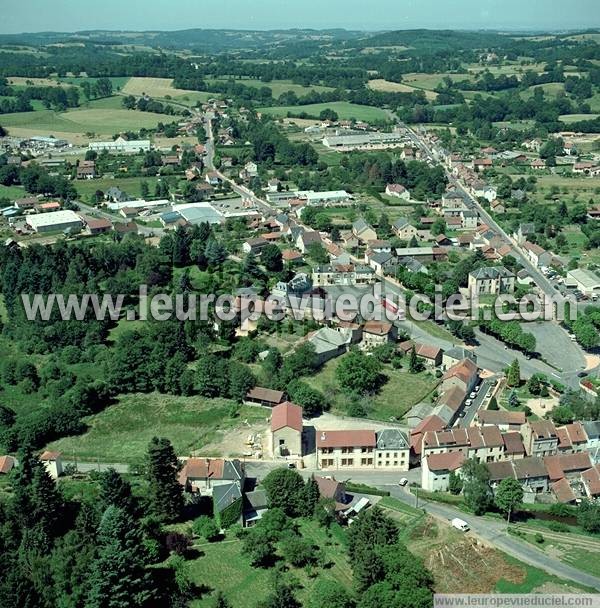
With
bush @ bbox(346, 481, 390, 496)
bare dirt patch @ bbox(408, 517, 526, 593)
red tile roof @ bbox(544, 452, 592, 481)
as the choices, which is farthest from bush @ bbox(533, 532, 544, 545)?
bush @ bbox(346, 481, 390, 496)

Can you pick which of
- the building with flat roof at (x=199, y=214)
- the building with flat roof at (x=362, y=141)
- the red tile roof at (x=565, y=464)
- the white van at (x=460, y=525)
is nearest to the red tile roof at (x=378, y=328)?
the red tile roof at (x=565, y=464)

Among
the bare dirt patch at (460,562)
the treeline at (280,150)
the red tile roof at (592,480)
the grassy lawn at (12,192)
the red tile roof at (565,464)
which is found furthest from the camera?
the treeline at (280,150)

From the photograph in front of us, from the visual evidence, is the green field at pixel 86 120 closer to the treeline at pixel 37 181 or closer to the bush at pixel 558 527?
the treeline at pixel 37 181

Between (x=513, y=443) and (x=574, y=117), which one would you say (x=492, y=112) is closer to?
(x=574, y=117)

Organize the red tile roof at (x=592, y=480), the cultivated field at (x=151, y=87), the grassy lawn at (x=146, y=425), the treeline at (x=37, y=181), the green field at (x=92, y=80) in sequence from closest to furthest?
1. the red tile roof at (x=592, y=480)
2. the grassy lawn at (x=146, y=425)
3. the treeline at (x=37, y=181)
4. the cultivated field at (x=151, y=87)
5. the green field at (x=92, y=80)

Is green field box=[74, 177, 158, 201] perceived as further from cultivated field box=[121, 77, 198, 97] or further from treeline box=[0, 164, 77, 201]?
cultivated field box=[121, 77, 198, 97]

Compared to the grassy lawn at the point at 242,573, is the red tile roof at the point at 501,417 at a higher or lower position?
higher

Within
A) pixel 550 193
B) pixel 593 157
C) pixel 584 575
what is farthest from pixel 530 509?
pixel 593 157

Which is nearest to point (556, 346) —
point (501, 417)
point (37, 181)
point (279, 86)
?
point (501, 417)
